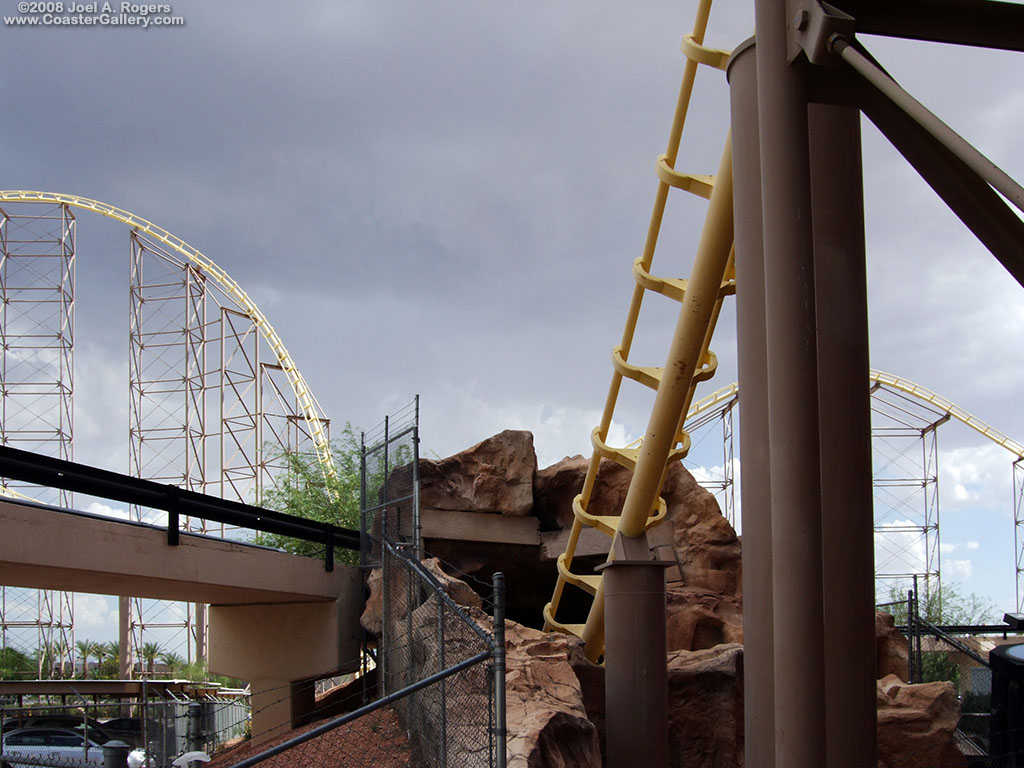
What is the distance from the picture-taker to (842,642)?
560 cm

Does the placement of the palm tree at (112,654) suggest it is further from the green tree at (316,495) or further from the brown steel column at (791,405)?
the brown steel column at (791,405)

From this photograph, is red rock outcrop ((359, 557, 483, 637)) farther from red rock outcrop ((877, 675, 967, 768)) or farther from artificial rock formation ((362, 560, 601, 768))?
red rock outcrop ((877, 675, 967, 768))

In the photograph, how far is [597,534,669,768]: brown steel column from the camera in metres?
10.9

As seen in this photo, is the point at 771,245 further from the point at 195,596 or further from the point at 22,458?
the point at 195,596

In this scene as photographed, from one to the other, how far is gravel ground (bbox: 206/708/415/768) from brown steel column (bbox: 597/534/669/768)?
7.07 ft

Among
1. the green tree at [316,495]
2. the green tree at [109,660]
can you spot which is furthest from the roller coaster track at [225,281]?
the green tree at [109,660]

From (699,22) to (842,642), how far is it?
22.0 feet

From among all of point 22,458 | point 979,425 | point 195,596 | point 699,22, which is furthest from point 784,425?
point 979,425

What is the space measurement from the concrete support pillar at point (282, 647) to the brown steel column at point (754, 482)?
957cm

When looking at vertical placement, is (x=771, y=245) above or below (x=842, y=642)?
above

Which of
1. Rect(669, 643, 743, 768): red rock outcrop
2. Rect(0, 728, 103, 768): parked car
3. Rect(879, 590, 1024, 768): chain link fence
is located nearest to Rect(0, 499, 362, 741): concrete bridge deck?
Rect(0, 728, 103, 768): parked car

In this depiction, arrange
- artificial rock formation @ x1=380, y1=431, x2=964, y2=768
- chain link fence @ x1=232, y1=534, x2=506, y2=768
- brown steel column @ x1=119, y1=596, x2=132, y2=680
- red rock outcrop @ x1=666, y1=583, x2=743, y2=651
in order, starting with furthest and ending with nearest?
brown steel column @ x1=119, y1=596, x2=132, y2=680 → red rock outcrop @ x1=666, y1=583, x2=743, y2=651 → artificial rock formation @ x1=380, y1=431, x2=964, y2=768 → chain link fence @ x1=232, y1=534, x2=506, y2=768

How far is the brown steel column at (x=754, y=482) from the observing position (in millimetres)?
6105

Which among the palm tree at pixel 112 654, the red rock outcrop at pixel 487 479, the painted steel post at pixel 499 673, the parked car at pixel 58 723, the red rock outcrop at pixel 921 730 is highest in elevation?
the red rock outcrop at pixel 487 479
